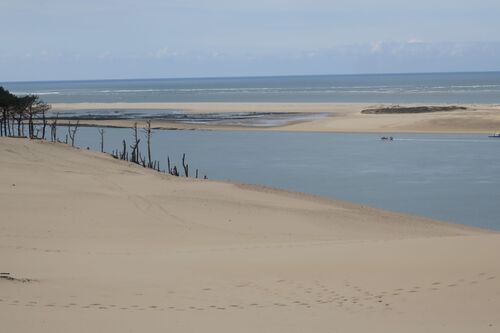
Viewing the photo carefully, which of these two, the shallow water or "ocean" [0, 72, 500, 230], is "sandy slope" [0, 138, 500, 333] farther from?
the shallow water

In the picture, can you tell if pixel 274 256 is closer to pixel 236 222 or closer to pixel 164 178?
pixel 236 222

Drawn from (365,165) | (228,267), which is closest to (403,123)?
(365,165)

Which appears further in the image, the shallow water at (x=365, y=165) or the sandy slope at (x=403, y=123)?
the sandy slope at (x=403, y=123)

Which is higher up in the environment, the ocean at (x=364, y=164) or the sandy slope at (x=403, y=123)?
the sandy slope at (x=403, y=123)

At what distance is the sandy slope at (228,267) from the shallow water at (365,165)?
4.50 m

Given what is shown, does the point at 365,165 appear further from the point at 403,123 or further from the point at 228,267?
the point at 403,123

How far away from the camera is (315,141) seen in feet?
176

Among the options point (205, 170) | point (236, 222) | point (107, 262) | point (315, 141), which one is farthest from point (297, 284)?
point (315, 141)

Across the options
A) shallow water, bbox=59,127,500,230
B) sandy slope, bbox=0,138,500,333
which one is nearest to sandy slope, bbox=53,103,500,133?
shallow water, bbox=59,127,500,230

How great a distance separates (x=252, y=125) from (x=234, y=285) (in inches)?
2323

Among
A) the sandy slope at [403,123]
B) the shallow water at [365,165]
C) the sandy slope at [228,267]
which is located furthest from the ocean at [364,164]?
the sandy slope at [403,123]

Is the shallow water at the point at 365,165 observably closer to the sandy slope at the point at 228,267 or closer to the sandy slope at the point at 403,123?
the sandy slope at the point at 403,123

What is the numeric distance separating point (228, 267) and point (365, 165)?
26670 millimetres

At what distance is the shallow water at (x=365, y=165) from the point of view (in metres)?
27.5
